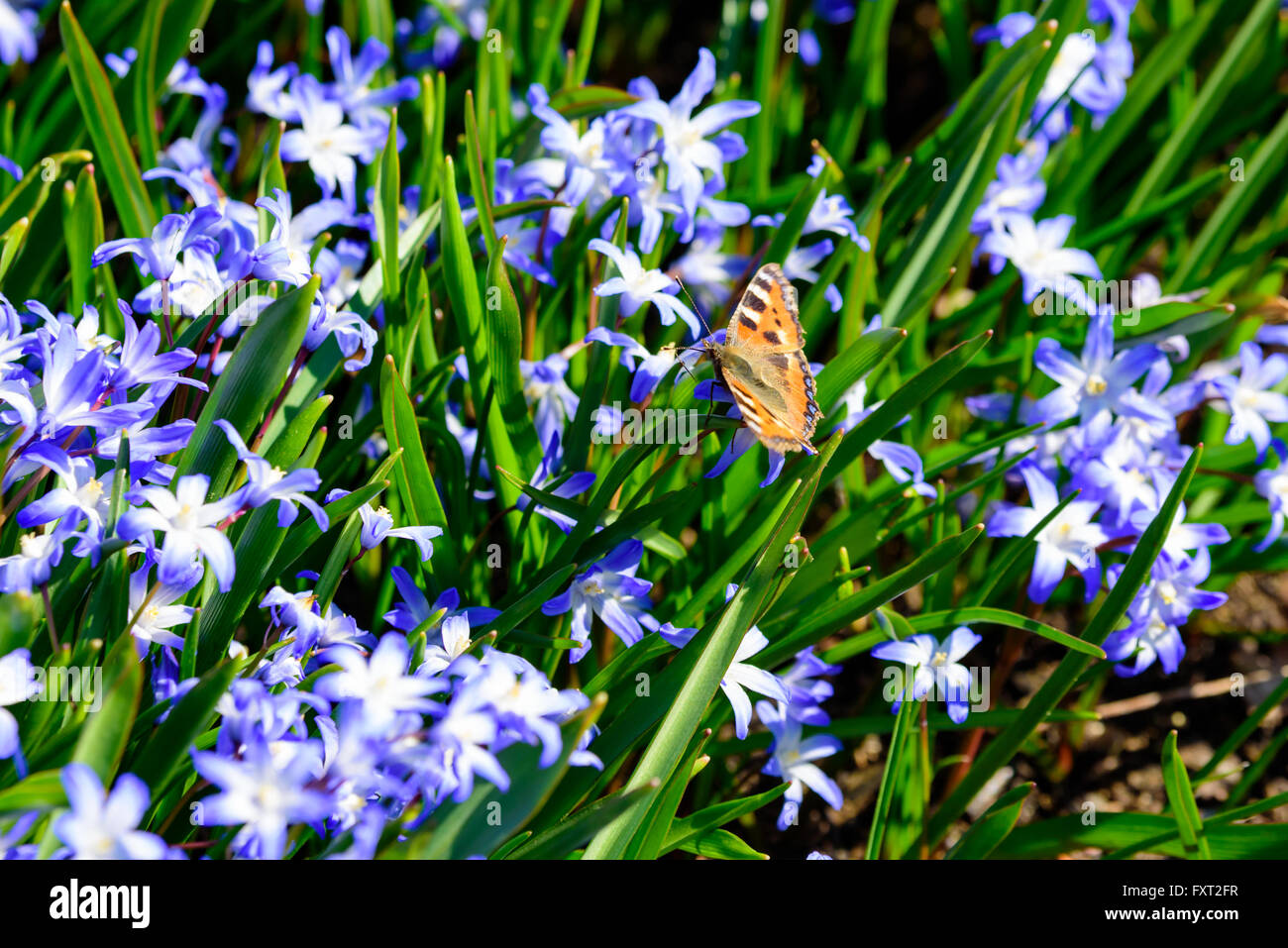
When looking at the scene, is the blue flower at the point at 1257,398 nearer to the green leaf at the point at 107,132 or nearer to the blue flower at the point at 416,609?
the blue flower at the point at 416,609

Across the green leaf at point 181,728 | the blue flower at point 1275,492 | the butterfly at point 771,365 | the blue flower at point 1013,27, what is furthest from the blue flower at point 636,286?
the blue flower at point 1013,27

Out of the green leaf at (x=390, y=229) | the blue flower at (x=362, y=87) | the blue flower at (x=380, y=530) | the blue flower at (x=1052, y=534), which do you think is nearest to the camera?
the blue flower at (x=380, y=530)

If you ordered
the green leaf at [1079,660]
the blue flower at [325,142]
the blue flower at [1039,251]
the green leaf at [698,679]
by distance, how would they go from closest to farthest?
the green leaf at [698,679]
the green leaf at [1079,660]
the blue flower at [325,142]
the blue flower at [1039,251]

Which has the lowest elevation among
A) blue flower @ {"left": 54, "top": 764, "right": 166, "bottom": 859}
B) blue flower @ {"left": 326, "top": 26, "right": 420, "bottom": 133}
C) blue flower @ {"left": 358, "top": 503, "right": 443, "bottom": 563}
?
blue flower @ {"left": 54, "top": 764, "right": 166, "bottom": 859}

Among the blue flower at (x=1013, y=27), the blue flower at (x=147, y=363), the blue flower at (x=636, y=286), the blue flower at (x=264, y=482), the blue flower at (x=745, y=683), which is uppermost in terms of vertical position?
the blue flower at (x=1013, y=27)

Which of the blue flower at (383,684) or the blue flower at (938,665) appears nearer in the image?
the blue flower at (383,684)

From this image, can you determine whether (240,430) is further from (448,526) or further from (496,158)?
(496,158)

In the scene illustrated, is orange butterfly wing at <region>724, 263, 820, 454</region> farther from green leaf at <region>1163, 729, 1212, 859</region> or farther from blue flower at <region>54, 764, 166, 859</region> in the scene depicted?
blue flower at <region>54, 764, 166, 859</region>

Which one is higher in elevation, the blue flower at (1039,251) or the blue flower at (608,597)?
the blue flower at (1039,251)

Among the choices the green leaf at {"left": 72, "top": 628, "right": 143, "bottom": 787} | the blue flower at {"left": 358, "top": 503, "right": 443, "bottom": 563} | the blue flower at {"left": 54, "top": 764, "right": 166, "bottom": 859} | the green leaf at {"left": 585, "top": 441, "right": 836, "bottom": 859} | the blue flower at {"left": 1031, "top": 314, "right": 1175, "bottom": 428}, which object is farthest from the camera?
the blue flower at {"left": 1031, "top": 314, "right": 1175, "bottom": 428}

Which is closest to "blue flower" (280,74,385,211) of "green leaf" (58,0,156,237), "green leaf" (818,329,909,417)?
"green leaf" (58,0,156,237)
